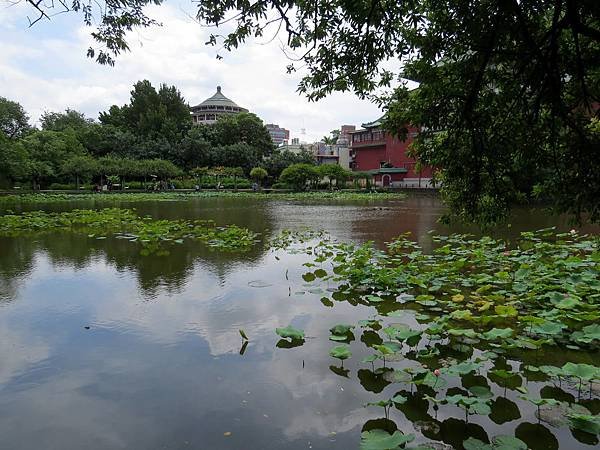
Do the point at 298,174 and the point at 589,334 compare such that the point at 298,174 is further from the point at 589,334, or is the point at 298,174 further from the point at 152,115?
the point at 589,334

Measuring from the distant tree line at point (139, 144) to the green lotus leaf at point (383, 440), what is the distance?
89.6 feet

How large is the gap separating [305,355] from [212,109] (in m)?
67.2

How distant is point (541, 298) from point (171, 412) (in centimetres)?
347

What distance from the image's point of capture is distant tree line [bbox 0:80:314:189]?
3225cm

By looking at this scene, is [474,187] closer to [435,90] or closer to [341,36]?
[435,90]

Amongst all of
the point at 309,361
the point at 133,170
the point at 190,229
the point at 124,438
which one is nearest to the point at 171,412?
the point at 124,438

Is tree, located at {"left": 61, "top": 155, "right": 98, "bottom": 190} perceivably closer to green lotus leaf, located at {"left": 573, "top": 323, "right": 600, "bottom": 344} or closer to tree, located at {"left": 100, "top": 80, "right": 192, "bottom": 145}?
tree, located at {"left": 100, "top": 80, "right": 192, "bottom": 145}

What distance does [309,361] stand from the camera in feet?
10.7

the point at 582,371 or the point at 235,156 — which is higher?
the point at 235,156

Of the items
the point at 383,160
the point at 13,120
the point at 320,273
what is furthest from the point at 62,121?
the point at 320,273

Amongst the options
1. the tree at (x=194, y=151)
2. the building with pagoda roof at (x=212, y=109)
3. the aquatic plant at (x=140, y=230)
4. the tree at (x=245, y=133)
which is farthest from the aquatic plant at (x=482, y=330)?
the building with pagoda roof at (x=212, y=109)

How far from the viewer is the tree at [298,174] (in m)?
35.8

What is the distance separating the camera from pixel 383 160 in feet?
144

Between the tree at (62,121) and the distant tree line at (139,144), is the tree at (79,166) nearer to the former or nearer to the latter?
the distant tree line at (139,144)
